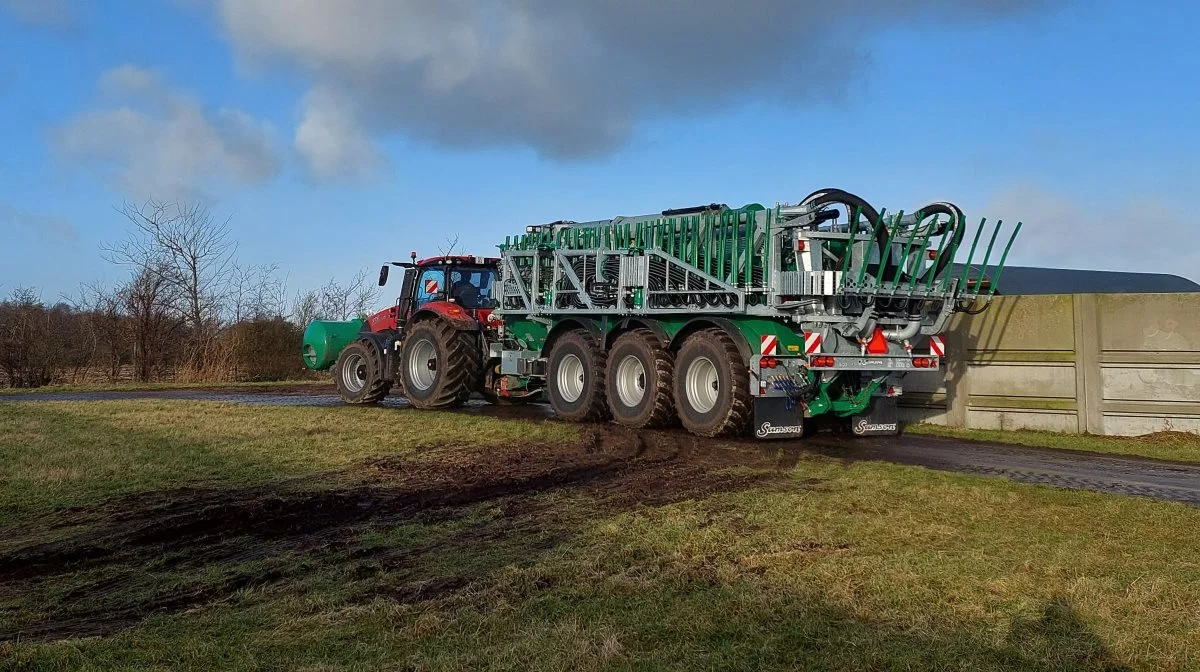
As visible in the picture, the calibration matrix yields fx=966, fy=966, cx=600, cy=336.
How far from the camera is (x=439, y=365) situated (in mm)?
15906

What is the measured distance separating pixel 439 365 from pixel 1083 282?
22.5 meters

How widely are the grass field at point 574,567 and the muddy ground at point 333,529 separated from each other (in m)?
0.03

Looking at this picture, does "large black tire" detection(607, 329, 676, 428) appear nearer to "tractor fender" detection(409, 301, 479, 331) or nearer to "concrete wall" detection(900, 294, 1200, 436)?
"tractor fender" detection(409, 301, 479, 331)

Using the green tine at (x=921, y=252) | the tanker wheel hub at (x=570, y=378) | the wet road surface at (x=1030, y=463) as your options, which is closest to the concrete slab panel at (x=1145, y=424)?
the wet road surface at (x=1030, y=463)

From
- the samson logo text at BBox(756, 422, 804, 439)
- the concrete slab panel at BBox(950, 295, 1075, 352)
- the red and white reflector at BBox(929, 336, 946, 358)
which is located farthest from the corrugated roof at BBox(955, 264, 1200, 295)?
the samson logo text at BBox(756, 422, 804, 439)

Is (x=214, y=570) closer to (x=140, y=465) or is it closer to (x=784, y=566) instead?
(x=784, y=566)

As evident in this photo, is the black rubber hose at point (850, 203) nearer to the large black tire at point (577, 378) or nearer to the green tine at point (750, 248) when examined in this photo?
the green tine at point (750, 248)

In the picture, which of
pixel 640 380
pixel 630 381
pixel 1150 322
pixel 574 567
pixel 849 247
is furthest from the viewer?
pixel 630 381

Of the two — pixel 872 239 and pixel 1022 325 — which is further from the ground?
pixel 872 239

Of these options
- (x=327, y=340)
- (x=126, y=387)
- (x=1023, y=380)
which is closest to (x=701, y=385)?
(x=1023, y=380)

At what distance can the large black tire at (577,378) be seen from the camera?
45.2 feet

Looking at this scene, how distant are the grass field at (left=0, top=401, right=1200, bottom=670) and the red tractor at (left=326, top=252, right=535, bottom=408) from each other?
6020 mm

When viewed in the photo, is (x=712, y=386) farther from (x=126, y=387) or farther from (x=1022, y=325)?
(x=126, y=387)

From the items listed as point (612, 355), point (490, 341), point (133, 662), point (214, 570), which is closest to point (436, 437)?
point (612, 355)
